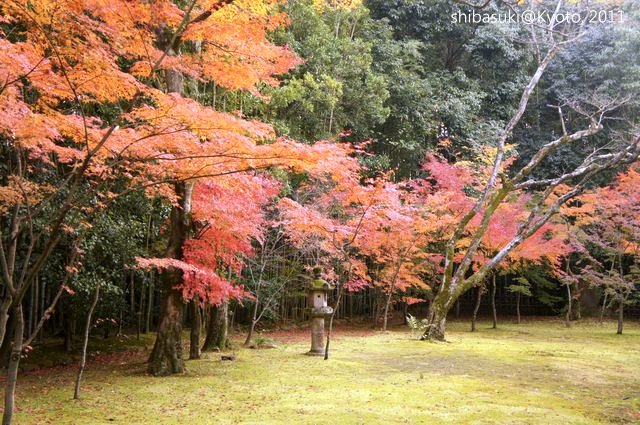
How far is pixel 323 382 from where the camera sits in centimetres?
701

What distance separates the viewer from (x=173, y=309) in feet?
24.8

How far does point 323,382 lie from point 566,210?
11.4m

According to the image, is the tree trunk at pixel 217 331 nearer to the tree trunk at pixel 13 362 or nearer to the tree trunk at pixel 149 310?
the tree trunk at pixel 149 310

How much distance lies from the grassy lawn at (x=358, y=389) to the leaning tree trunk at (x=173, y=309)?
325 millimetres

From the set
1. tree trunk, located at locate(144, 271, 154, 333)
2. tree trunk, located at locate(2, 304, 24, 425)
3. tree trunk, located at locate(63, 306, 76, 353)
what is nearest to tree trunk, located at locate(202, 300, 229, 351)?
tree trunk, located at locate(144, 271, 154, 333)

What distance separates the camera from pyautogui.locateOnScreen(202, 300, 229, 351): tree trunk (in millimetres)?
10000

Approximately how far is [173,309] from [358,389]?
2.97 metres

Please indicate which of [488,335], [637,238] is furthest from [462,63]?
[488,335]

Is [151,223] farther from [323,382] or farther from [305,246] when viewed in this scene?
[323,382]

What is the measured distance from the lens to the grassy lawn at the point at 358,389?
5.23 metres

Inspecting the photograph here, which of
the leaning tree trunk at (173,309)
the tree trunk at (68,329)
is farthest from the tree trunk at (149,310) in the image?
the leaning tree trunk at (173,309)

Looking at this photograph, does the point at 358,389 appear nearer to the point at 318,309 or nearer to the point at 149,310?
the point at 318,309

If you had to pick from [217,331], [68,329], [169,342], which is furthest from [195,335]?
[68,329]

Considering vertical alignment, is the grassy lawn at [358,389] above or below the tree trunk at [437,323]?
below
